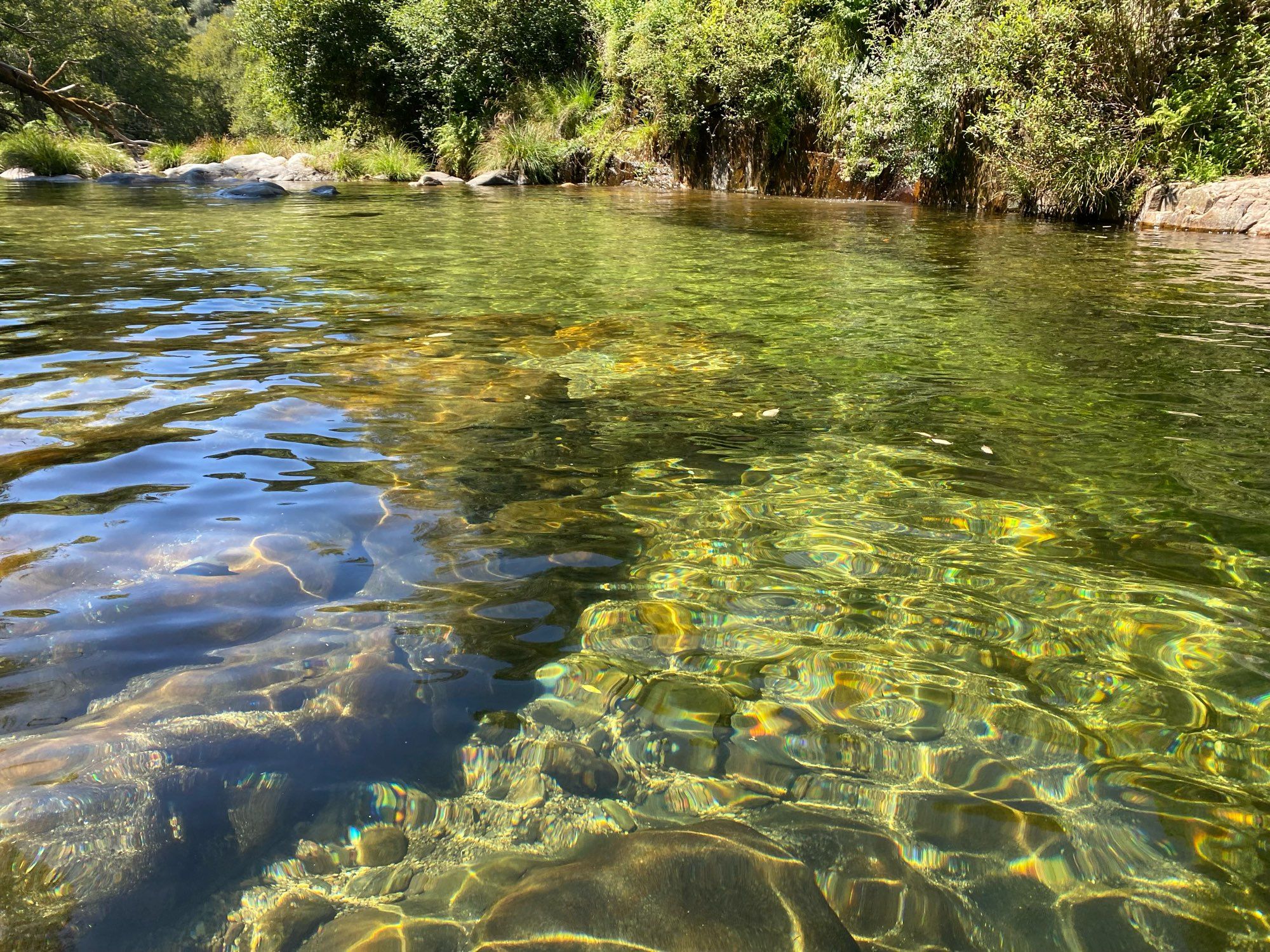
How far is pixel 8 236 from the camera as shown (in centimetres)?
932

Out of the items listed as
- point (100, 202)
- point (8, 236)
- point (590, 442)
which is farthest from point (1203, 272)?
point (100, 202)

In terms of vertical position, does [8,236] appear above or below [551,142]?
below

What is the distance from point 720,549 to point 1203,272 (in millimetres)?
7200

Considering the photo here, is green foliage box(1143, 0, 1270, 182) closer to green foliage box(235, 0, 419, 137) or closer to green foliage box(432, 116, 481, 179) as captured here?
green foliage box(432, 116, 481, 179)

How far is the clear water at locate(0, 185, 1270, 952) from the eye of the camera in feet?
4.36

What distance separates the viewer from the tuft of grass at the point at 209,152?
81.7 feet

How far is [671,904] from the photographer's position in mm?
1226

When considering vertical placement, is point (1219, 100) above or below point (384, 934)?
above

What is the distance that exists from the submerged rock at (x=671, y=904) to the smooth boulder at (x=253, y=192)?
17.5 meters

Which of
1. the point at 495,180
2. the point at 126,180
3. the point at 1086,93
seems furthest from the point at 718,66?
the point at 126,180

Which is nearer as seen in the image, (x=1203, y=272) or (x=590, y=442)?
(x=590, y=442)

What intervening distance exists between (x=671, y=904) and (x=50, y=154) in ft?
86.1

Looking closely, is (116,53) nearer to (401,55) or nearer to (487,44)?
(401,55)

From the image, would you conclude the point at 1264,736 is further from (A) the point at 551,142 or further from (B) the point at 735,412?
(A) the point at 551,142
